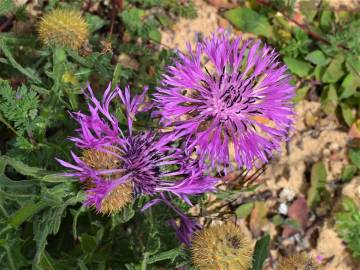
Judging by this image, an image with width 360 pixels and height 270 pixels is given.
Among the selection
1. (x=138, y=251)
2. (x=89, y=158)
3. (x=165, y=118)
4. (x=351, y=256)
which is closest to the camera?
(x=89, y=158)

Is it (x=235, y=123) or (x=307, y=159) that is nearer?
(x=235, y=123)

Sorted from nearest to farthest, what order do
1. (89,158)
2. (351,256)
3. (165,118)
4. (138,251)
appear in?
(89,158)
(165,118)
(138,251)
(351,256)

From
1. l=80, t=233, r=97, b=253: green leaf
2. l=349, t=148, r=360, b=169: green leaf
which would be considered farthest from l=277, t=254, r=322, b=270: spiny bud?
l=349, t=148, r=360, b=169: green leaf

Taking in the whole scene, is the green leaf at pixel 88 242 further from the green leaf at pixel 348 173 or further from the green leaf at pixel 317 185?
the green leaf at pixel 348 173

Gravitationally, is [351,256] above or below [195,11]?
below

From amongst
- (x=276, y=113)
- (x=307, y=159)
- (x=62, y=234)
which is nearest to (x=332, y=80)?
(x=307, y=159)

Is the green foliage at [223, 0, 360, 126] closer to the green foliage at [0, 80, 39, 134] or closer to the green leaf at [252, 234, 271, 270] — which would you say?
the green leaf at [252, 234, 271, 270]

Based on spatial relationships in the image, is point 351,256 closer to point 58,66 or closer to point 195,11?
point 195,11
